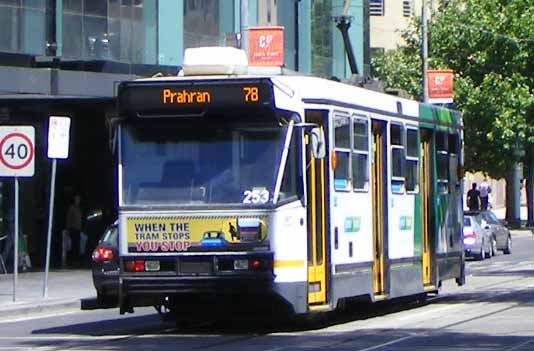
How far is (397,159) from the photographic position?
2178cm

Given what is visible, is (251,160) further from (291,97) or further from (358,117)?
(358,117)

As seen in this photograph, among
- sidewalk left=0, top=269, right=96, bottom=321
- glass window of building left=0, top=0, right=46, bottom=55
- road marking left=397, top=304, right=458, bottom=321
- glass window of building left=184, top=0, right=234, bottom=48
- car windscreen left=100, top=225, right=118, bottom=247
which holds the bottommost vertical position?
road marking left=397, top=304, right=458, bottom=321

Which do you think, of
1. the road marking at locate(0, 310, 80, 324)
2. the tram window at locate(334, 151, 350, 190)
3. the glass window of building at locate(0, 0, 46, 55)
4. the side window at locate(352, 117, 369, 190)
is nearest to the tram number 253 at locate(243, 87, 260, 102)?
the tram window at locate(334, 151, 350, 190)

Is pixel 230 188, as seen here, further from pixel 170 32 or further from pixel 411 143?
pixel 170 32

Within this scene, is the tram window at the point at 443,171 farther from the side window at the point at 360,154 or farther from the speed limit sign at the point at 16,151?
the speed limit sign at the point at 16,151

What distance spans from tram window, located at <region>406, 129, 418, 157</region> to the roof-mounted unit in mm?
4247

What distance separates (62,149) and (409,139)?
24.1ft

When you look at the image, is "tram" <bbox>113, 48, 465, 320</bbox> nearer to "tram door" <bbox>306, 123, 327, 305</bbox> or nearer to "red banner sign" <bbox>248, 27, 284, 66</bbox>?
"tram door" <bbox>306, 123, 327, 305</bbox>

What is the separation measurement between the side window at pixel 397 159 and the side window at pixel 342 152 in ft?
5.98

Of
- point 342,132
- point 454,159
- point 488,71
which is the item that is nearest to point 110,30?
point 454,159

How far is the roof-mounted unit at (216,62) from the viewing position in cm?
1873

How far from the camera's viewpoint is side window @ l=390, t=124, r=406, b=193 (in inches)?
851

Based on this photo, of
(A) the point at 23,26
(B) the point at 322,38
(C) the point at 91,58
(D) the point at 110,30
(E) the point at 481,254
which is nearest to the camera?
(A) the point at 23,26

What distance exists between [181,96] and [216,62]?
2.80 feet
